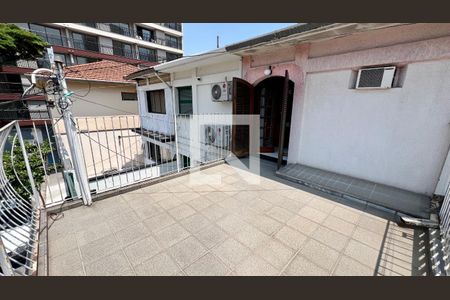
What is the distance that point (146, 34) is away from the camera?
23656mm

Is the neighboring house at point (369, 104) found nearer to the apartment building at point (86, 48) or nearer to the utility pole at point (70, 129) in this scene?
the utility pole at point (70, 129)

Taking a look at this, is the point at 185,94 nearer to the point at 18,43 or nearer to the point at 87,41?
the point at 18,43

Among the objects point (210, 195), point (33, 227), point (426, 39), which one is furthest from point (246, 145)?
point (33, 227)

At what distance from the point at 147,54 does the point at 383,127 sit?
26.7 metres

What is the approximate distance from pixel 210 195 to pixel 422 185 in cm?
359

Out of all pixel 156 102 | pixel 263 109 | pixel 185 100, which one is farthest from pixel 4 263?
pixel 156 102

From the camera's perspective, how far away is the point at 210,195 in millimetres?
3428

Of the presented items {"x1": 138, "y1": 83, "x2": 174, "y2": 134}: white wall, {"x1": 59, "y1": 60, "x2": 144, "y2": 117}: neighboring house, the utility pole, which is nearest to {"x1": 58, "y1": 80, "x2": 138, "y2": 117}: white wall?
{"x1": 59, "y1": 60, "x2": 144, "y2": 117}: neighboring house

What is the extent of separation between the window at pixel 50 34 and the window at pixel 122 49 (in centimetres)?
463

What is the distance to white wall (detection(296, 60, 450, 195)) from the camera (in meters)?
2.87

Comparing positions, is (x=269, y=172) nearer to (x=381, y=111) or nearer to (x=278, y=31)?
(x=381, y=111)

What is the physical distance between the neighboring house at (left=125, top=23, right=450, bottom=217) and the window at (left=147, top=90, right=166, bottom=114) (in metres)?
6.05

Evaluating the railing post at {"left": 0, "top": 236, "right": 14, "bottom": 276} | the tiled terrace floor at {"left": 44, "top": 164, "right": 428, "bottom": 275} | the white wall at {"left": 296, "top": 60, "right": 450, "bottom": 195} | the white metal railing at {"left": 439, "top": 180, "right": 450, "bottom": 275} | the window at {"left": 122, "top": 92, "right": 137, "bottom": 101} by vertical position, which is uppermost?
the window at {"left": 122, "top": 92, "right": 137, "bottom": 101}

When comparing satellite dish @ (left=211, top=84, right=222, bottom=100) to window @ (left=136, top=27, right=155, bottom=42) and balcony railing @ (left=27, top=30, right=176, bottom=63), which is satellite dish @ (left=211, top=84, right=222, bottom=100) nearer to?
balcony railing @ (left=27, top=30, right=176, bottom=63)
